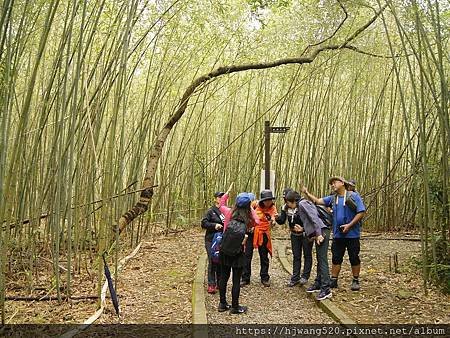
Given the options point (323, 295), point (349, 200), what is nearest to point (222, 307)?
point (323, 295)

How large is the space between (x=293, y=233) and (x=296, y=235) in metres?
0.03

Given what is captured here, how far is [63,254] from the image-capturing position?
5.54 meters

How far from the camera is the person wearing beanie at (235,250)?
359 centimetres

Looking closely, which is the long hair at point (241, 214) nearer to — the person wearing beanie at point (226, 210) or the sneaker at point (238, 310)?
the person wearing beanie at point (226, 210)

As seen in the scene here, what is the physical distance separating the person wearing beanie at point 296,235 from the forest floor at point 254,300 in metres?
0.17

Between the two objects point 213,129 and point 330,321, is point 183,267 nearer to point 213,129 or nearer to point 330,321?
point 330,321

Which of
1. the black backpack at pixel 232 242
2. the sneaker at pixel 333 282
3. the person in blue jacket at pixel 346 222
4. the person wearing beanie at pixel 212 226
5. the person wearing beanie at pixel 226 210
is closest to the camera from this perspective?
the black backpack at pixel 232 242

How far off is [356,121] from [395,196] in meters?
1.46

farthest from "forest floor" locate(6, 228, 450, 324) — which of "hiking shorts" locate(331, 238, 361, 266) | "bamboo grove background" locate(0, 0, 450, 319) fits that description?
"bamboo grove background" locate(0, 0, 450, 319)

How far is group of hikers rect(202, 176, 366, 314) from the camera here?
144 inches

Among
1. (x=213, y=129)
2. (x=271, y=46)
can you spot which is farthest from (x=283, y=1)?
(x=213, y=129)

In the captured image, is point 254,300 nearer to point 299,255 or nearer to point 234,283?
point 234,283

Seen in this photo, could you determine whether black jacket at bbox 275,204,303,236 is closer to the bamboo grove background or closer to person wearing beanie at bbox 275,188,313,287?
person wearing beanie at bbox 275,188,313,287

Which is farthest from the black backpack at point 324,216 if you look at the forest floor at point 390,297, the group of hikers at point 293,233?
the forest floor at point 390,297
